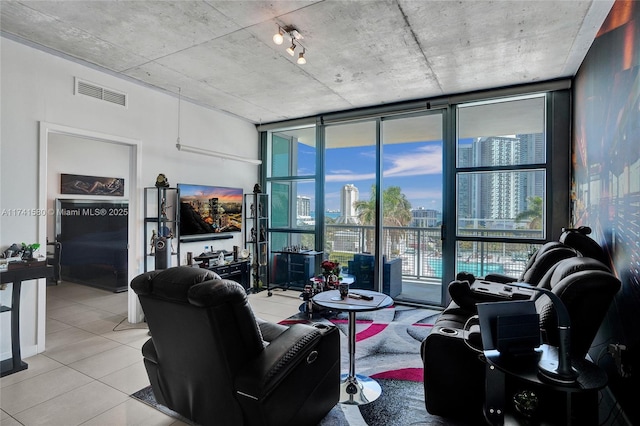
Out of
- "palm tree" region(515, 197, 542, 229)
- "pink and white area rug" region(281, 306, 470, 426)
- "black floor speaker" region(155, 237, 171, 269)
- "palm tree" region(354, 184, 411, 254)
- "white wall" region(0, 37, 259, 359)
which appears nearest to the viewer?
"pink and white area rug" region(281, 306, 470, 426)

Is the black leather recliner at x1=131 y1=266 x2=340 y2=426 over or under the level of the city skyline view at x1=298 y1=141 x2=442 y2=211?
under

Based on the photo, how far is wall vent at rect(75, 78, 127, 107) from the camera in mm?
3657

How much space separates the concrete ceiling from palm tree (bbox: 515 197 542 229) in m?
1.45

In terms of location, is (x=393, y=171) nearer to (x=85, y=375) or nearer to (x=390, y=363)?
(x=390, y=363)

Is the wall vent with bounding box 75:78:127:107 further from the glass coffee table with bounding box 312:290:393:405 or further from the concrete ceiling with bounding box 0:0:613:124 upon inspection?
the glass coffee table with bounding box 312:290:393:405

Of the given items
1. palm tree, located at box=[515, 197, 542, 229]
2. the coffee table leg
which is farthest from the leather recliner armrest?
palm tree, located at box=[515, 197, 542, 229]

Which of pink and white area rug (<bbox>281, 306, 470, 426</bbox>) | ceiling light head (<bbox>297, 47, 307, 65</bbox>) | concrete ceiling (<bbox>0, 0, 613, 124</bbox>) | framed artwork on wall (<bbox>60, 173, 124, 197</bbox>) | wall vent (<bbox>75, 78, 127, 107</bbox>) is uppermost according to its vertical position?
concrete ceiling (<bbox>0, 0, 613, 124</bbox>)

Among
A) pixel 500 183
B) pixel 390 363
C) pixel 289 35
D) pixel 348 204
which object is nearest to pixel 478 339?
pixel 390 363

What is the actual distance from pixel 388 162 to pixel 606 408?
3.70 meters

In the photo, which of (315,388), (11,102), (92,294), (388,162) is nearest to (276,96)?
(388,162)

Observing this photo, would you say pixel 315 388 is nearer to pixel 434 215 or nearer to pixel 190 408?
pixel 190 408

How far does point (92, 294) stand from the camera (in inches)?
218

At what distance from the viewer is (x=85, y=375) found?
289 cm

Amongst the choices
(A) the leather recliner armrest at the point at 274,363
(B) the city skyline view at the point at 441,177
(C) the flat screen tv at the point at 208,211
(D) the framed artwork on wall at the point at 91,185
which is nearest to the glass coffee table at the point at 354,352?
(A) the leather recliner armrest at the point at 274,363
